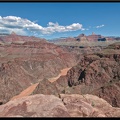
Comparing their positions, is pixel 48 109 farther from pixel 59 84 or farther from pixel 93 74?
pixel 59 84

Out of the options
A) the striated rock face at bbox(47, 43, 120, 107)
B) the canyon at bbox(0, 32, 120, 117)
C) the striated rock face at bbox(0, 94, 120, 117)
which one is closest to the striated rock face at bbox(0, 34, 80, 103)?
the canyon at bbox(0, 32, 120, 117)

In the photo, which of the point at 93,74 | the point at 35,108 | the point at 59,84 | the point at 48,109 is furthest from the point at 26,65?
the point at 48,109

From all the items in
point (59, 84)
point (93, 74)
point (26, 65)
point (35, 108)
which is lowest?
point (59, 84)

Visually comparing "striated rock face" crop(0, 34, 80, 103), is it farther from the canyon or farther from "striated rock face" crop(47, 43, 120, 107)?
"striated rock face" crop(47, 43, 120, 107)

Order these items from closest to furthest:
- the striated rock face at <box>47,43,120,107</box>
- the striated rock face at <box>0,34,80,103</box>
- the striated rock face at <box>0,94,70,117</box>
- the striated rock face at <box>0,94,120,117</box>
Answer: the striated rock face at <box>0,94,70,117</box> → the striated rock face at <box>0,94,120,117</box> → the striated rock face at <box>47,43,120,107</box> → the striated rock face at <box>0,34,80,103</box>

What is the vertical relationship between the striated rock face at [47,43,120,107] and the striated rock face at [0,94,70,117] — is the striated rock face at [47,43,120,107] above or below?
below

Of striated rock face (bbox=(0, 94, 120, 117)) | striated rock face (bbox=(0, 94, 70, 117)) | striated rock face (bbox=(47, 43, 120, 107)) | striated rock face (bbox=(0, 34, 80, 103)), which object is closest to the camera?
striated rock face (bbox=(0, 94, 70, 117))

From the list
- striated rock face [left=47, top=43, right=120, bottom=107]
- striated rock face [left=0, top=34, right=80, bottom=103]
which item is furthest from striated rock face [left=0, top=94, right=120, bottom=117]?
striated rock face [left=47, top=43, right=120, bottom=107]

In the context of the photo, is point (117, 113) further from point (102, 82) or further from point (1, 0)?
point (102, 82)

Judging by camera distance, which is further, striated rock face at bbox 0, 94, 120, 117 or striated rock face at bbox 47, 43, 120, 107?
striated rock face at bbox 47, 43, 120, 107

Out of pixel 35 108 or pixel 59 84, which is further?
pixel 59 84

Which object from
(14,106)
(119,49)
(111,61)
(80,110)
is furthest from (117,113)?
(119,49)
